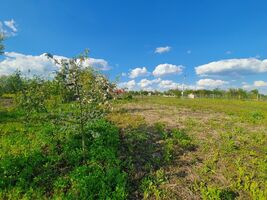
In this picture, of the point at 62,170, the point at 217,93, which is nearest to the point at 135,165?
the point at 62,170

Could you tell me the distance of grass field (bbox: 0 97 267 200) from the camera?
19.3 ft

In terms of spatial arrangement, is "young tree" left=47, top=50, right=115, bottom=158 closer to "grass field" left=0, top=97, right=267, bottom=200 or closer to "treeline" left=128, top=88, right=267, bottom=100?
"grass field" left=0, top=97, right=267, bottom=200

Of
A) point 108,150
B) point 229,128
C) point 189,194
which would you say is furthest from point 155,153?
point 229,128

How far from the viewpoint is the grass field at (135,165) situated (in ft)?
19.3

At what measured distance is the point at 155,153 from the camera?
782 centimetres

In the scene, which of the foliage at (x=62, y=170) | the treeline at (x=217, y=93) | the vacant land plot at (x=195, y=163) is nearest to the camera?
the foliage at (x=62, y=170)

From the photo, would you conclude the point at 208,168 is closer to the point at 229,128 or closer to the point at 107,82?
the point at 107,82

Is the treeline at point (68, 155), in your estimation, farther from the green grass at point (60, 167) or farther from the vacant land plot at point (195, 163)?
the vacant land plot at point (195, 163)

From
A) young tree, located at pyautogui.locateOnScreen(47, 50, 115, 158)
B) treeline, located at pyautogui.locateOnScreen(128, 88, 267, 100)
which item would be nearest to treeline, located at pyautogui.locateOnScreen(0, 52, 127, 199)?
young tree, located at pyautogui.locateOnScreen(47, 50, 115, 158)

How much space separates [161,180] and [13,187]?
3.70 meters

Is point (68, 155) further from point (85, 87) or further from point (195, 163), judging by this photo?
point (195, 163)

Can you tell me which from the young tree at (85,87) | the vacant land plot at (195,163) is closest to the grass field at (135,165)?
the vacant land plot at (195,163)

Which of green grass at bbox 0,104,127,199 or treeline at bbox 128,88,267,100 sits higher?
treeline at bbox 128,88,267,100

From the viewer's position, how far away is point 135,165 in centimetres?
707
